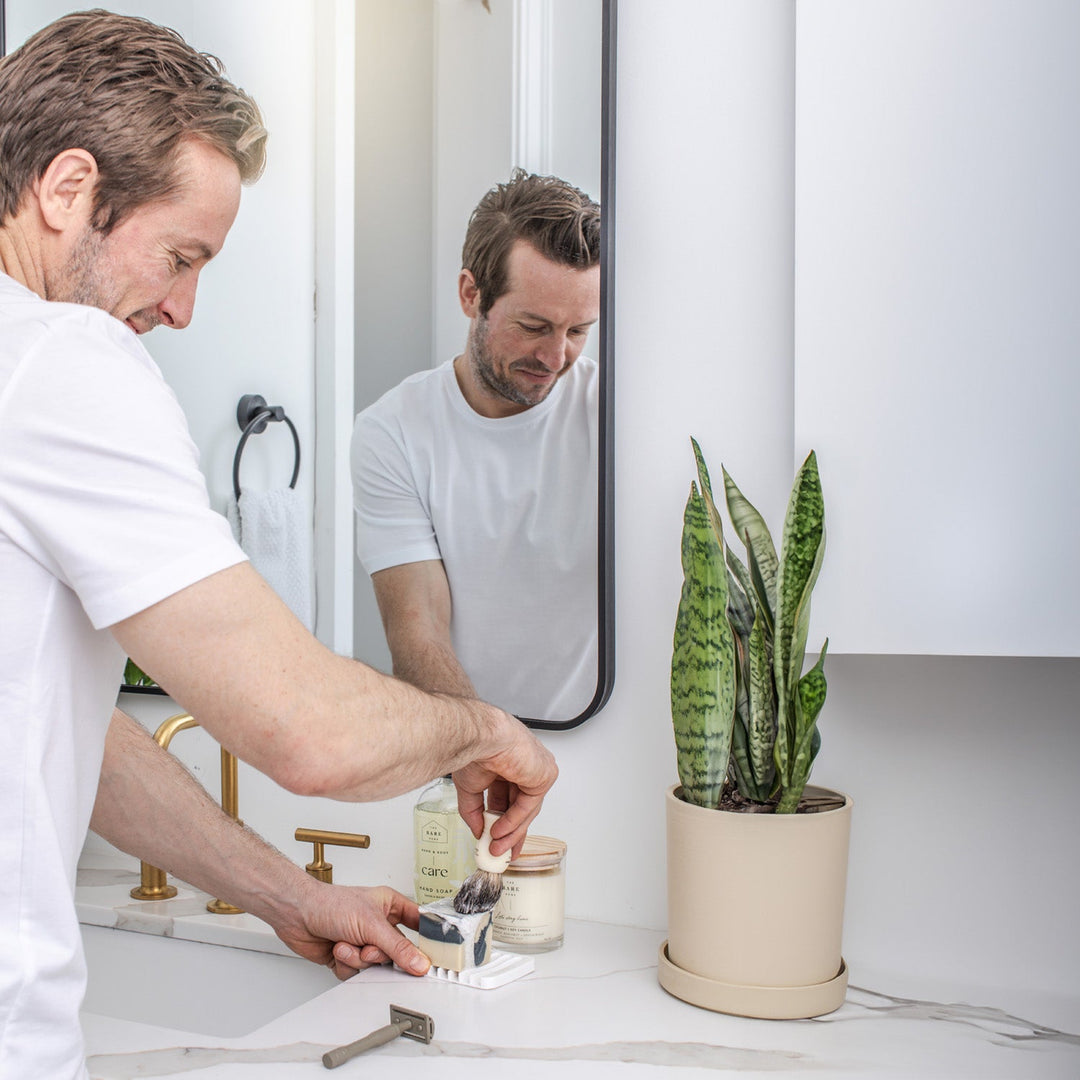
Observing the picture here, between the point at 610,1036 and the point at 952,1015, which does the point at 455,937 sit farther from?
the point at 952,1015

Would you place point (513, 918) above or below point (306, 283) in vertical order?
below

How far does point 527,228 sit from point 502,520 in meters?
0.33

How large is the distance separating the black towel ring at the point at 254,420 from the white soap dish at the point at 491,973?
2.09ft

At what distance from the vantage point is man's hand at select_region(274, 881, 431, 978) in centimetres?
104

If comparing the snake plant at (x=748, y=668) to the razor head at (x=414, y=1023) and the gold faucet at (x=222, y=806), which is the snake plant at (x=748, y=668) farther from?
the gold faucet at (x=222, y=806)

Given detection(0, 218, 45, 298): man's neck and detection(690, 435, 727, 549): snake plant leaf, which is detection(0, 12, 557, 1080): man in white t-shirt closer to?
detection(0, 218, 45, 298): man's neck

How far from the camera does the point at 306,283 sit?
4.36 feet

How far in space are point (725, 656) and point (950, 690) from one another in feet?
0.92

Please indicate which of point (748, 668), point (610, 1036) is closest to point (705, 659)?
point (748, 668)

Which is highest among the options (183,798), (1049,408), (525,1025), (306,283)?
(306,283)

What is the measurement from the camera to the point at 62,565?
0.65m

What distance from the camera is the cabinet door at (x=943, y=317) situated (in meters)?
0.87

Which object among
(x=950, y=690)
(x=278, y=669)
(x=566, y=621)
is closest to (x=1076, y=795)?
(x=950, y=690)

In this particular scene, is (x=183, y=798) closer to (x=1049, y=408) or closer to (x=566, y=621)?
(x=566, y=621)
